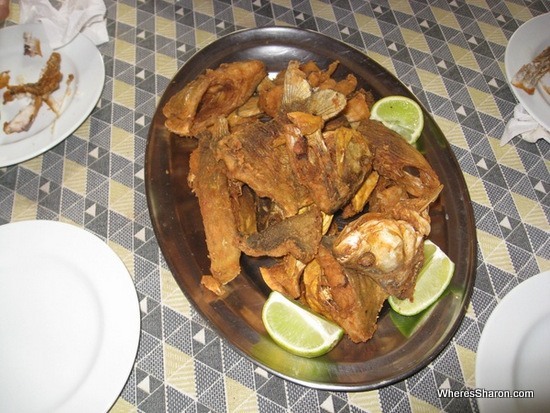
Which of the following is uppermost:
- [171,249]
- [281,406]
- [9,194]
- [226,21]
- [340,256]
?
[226,21]

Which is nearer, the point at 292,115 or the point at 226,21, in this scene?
the point at 292,115

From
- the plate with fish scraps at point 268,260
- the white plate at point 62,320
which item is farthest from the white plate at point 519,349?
the white plate at point 62,320

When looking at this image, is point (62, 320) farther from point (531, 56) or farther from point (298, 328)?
point (531, 56)

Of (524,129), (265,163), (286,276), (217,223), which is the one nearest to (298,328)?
(286,276)

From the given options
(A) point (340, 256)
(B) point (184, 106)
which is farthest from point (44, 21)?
(A) point (340, 256)

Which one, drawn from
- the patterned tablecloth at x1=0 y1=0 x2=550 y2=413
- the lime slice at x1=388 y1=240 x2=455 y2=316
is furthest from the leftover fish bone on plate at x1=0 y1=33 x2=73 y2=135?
the lime slice at x1=388 y1=240 x2=455 y2=316

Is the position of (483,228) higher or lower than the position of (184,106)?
lower

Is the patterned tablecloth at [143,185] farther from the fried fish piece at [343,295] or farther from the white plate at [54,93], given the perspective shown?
the fried fish piece at [343,295]

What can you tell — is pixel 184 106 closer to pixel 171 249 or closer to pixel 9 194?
pixel 171 249

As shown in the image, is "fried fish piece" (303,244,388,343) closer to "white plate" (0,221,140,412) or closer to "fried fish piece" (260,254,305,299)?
"fried fish piece" (260,254,305,299)
